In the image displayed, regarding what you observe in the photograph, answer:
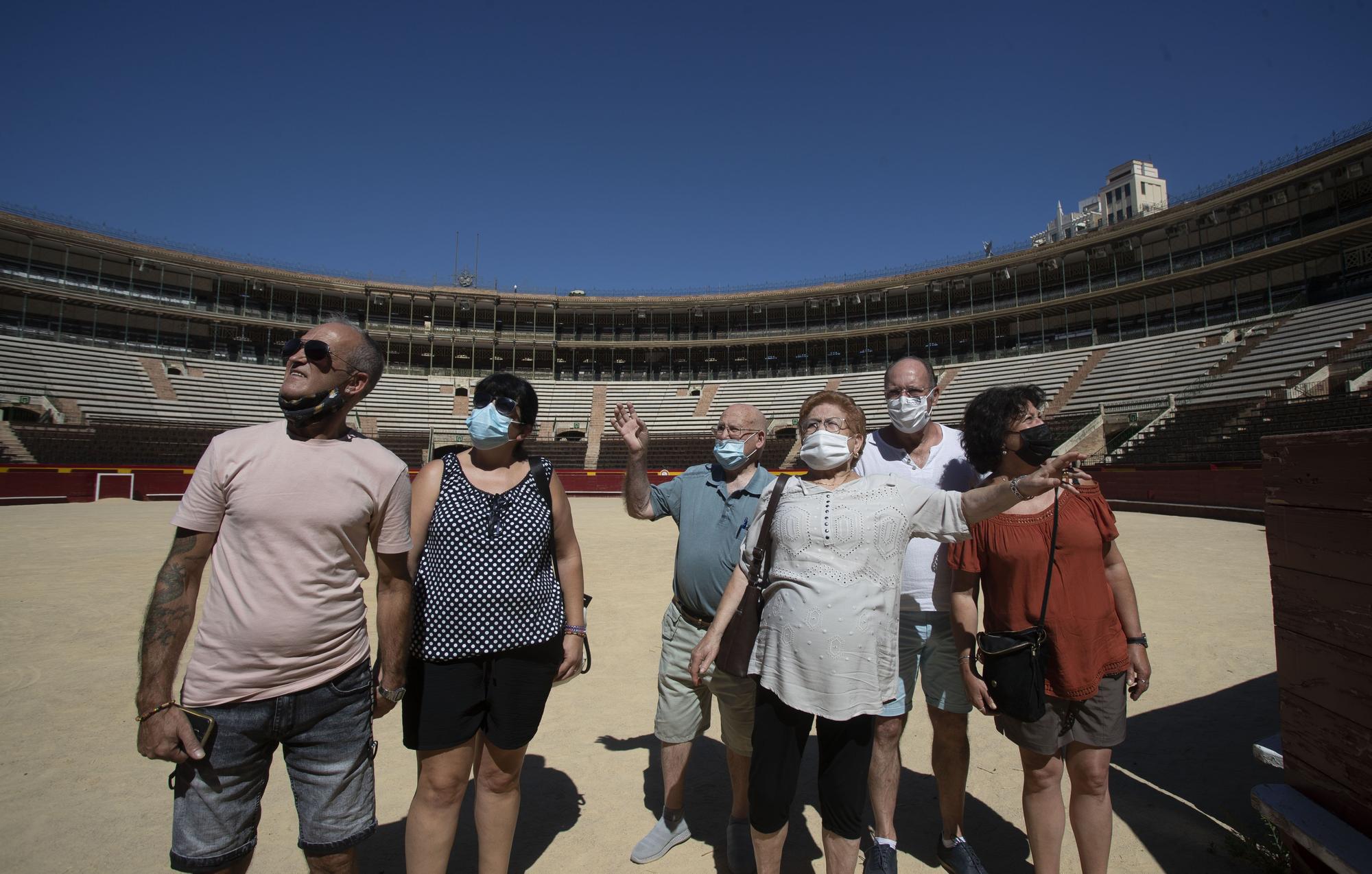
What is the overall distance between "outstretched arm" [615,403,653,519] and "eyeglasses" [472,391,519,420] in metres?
0.51

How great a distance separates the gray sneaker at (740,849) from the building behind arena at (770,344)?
18.3 metres

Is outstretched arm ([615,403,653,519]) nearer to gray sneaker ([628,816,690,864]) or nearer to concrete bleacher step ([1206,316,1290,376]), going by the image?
gray sneaker ([628,816,690,864])

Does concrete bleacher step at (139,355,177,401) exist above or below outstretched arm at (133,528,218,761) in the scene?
above

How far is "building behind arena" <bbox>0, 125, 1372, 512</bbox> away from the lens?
20453 millimetres

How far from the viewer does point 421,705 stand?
7.21 ft

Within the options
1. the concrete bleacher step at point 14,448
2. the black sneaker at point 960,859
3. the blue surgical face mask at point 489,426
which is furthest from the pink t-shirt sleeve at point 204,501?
the concrete bleacher step at point 14,448

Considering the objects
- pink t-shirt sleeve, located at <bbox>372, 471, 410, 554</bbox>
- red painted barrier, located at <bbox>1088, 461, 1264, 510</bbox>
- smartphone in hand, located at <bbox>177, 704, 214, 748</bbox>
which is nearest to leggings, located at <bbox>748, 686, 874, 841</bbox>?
pink t-shirt sleeve, located at <bbox>372, 471, 410, 554</bbox>

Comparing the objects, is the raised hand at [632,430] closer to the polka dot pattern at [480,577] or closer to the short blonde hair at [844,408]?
the polka dot pattern at [480,577]

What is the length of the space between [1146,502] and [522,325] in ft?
116

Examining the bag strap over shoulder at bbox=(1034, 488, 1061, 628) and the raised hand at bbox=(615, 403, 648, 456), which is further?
the raised hand at bbox=(615, 403, 648, 456)

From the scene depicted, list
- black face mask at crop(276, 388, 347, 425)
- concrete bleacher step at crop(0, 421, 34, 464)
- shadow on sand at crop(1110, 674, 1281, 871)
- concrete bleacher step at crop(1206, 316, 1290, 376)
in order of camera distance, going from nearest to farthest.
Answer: black face mask at crop(276, 388, 347, 425), shadow on sand at crop(1110, 674, 1281, 871), concrete bleacher step at crop(0, 421, 34, 464), concrete bleacher step at crop(1206, 316, 1290, 376)

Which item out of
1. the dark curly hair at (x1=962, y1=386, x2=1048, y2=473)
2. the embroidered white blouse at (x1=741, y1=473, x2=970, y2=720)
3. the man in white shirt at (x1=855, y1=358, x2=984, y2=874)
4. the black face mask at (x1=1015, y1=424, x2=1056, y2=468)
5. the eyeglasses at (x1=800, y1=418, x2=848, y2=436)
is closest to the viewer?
the embroidered white blouse at (x1=741, y1=473, x2=970, y2=720)

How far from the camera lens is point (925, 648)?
287 cm

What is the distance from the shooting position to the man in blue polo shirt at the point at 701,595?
278 cm
